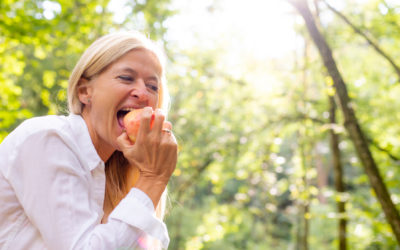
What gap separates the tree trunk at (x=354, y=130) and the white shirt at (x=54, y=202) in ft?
6.81

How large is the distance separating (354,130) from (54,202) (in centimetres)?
242

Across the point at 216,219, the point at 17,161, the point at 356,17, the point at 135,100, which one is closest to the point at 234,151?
the point at 216,219

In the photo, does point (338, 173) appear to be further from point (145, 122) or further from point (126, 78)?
point (145, 122)

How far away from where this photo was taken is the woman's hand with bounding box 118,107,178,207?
1.26 metres

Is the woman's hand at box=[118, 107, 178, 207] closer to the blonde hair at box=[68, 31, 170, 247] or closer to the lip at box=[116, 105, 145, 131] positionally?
the lip at box=[116, 105, 145, 131]

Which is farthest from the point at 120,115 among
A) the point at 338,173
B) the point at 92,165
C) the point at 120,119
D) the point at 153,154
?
the point at 338,173

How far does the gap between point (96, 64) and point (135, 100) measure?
0.26 meters

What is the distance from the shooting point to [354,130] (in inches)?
107

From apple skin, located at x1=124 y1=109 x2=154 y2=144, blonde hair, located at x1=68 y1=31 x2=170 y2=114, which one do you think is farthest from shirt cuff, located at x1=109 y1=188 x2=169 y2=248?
blonde hair, located at x1=68 y1=31 x2=170 y2=114

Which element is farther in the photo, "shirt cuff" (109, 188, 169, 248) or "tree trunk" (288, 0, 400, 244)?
"tree trunk" (288, 0, 400, 244)

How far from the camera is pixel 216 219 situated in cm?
553

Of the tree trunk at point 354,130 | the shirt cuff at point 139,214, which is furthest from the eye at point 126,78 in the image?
the tree trunk at point 354,130

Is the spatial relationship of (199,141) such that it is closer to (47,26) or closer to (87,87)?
(47,26)

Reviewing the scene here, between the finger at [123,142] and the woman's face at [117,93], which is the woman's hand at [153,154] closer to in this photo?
the finger at [123,142]
